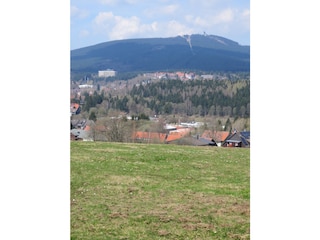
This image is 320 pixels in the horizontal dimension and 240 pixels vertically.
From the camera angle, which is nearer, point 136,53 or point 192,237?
point 192,237

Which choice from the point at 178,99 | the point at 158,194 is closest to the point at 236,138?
the point at 178,99

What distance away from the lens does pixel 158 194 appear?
2893 mm

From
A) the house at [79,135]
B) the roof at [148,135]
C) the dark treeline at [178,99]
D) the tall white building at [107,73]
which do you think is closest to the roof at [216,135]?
the dark treeline at [178,99]

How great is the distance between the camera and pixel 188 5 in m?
3.39

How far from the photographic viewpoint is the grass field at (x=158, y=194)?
7.52 feet

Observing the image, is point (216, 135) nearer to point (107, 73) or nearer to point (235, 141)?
point (235, 141)

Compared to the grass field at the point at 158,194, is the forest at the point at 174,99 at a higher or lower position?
higher

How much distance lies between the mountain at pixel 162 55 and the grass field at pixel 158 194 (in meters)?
1.69

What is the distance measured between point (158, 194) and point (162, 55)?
3.71 m

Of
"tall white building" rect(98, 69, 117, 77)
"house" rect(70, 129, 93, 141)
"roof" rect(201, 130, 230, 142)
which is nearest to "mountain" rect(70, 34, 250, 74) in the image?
"tall white building" rect(98, 69, 117, 77)

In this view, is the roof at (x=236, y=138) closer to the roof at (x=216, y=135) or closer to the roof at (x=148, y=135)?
the roof at (x=216, y=135)
